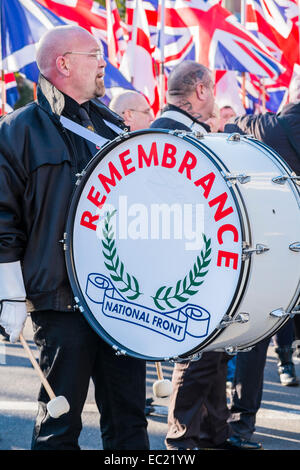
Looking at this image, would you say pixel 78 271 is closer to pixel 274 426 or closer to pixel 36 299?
pixel 36 299

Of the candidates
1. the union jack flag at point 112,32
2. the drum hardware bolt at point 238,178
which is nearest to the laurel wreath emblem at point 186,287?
the drum hardware bolt at point 238,178

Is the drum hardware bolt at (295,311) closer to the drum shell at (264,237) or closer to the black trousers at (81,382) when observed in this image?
the drum shell at (264,237)

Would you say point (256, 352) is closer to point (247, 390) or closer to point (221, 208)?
point (247, 390)

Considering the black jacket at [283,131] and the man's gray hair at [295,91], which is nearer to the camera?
the black jacket at [283,131]

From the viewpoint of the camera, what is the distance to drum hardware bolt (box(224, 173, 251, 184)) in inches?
102

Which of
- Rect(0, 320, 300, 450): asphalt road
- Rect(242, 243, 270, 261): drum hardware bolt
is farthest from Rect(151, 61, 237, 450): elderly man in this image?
Rect(242, 243, 270, 261): drum hardware bolt

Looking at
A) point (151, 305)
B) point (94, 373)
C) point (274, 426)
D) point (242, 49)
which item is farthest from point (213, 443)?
point (242, 49)

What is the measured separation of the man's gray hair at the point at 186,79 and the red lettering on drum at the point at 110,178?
1.16m

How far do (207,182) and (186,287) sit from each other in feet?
1.20

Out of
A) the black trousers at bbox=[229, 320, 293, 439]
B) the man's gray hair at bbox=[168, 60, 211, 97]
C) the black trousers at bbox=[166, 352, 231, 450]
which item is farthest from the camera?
the black trousers at bbox=[229, 320, 293, 439]

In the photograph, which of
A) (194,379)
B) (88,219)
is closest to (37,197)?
(88,219)

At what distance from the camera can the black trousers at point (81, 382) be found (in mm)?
2904

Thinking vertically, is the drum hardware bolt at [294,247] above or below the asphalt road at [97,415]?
above

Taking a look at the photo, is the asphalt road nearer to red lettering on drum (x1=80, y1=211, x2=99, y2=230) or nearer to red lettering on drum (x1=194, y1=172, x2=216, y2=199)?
red lettering on drum (x1=80, y1=211, x2=99, y2=230)
